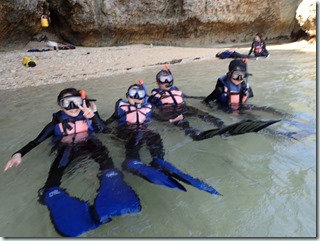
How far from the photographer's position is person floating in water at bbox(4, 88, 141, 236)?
6.93 feet

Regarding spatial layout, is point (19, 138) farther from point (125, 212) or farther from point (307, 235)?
point (307, 235)

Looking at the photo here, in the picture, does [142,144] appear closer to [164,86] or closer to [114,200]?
[114,200]

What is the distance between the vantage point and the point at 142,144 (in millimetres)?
3512

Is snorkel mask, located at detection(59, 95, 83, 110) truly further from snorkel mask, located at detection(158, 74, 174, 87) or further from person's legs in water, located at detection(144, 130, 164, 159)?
snorkel mask, located at detection(158, 74, 174, 87)

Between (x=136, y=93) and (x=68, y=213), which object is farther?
(x=136, y=93)

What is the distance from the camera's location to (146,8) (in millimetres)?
14664

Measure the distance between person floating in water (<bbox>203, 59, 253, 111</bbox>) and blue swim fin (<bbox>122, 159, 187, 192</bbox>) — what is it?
2359 millimetres

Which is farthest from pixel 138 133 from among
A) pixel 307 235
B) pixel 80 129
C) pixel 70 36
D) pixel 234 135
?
pixel 70 36

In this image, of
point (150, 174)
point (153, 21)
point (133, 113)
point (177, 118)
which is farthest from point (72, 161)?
point (153, 21)

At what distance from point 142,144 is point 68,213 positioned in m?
1.45

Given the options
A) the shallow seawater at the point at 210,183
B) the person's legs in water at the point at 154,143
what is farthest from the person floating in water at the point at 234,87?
the person's legs in water at the point at 154,143

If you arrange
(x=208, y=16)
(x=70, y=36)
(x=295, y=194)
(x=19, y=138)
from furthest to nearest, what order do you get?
(x=208, y=16) < (x=70, y=36) < (x=19, y=138) < (x=295, y=194)

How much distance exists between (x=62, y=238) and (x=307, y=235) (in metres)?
1.62

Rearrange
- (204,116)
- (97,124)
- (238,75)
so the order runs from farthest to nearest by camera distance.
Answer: (238,75) → (204,116) → (97,124)
